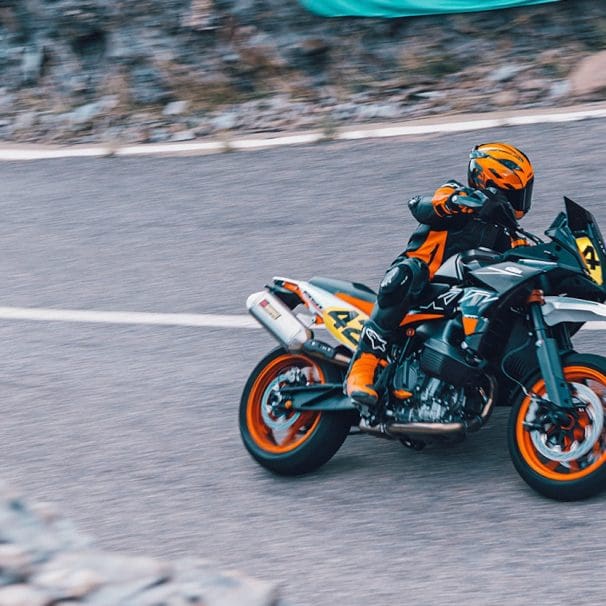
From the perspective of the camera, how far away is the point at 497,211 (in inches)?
220

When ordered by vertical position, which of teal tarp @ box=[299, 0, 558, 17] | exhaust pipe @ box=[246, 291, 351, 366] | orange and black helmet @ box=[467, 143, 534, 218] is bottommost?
exhaust pipe @ box=[246, 291, 351, 366]

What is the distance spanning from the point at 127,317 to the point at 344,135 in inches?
209

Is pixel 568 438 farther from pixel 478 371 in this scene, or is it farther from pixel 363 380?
pixel 363 380

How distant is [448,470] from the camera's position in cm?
609

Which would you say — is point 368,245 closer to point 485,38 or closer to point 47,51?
point 485,38

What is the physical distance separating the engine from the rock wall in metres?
1.95

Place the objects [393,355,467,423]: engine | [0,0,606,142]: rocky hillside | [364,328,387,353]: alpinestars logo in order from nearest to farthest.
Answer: [393,355,467,423]: engine
[364,328,387,353]: alpinestars logo
[0,0,606,142]: rocky hillside

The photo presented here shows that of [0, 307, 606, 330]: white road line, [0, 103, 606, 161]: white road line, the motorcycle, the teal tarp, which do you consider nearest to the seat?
the motorcycle

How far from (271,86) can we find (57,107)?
3.34 meters

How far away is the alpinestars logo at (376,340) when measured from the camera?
5.94 m

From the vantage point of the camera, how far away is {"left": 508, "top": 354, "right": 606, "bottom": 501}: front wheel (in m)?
5.32

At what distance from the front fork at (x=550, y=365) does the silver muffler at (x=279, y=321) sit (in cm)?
133

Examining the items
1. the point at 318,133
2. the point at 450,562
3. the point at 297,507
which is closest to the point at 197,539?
the point at 297,507

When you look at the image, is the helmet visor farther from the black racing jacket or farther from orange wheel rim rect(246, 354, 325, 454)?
orange wheel rim rect(246, 354, 325, 454)
